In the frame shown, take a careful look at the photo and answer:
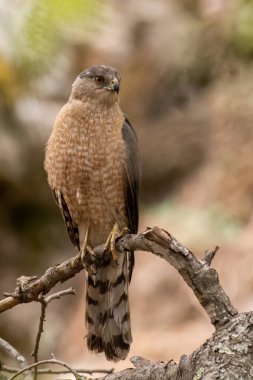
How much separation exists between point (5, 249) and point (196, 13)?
3797 millimetres

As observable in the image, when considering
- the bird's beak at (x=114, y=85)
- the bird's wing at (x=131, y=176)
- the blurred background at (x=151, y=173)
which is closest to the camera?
the bird's wing at (x=131, y=176)

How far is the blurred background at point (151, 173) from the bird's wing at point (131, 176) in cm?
195

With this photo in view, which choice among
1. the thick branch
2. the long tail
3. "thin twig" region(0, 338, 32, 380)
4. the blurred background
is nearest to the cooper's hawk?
the long tail

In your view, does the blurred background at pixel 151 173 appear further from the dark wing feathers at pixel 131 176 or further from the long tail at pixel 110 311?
the long tail at pixel 110 311

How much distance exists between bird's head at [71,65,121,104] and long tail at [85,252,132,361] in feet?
3.22

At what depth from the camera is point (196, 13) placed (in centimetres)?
1002

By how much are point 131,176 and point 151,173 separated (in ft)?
15.9

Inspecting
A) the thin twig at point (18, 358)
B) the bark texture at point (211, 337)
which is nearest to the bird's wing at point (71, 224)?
the thin twig at point (18, 358)

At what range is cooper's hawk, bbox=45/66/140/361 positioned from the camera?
455cm

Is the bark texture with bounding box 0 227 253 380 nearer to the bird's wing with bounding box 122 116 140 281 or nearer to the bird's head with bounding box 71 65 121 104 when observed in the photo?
the bird's wing with bounding box 122 116 140 281

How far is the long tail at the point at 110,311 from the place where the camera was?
14.7 feet

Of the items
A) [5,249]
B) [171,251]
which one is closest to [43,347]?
[5,249]

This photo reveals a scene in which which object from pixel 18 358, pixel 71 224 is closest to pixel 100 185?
pixel 71 224

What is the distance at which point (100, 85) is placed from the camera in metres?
4.92
